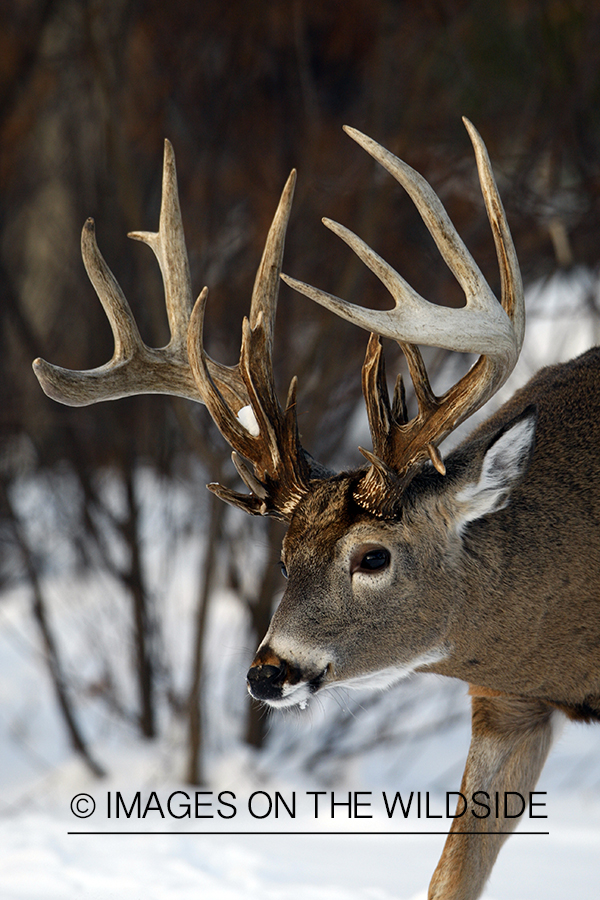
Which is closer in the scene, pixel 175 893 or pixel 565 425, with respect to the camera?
pixel 565 425

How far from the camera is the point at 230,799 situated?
6070 millimetres

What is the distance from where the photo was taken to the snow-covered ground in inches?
169

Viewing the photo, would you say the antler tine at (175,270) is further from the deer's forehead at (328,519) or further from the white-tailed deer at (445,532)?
the deer's forehead at (328,519)

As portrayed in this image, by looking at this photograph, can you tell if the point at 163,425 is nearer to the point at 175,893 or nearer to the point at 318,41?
the point at 318,41

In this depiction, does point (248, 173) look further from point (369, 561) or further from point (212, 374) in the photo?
point (369, 561)

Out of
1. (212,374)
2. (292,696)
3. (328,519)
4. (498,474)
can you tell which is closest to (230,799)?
(212,374)

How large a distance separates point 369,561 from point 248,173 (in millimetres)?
3750

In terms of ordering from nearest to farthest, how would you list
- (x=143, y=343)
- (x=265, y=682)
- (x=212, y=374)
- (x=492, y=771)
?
(x=265, y=682) → (x=492, y=771) → (x=143, y=343) → (x=212, y=374)

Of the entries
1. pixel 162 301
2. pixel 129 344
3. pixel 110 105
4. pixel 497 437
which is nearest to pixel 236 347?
pixel 162 301

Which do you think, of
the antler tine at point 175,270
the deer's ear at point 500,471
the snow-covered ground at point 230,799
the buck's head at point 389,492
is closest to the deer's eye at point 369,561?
the buck's head at point 389,492

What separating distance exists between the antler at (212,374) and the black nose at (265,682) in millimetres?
495

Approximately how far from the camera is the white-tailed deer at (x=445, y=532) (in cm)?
295

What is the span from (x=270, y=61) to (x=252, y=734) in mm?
3986

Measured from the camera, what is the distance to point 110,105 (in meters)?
5.39
